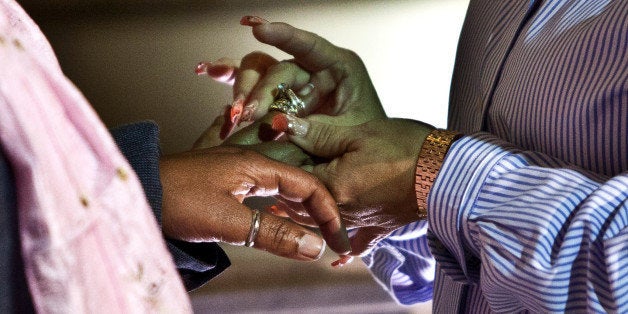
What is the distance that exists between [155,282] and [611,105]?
1.14 feet

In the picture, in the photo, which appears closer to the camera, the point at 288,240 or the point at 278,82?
the point at 288,240

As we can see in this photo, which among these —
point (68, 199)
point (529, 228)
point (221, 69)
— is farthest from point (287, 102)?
point (68, 199)

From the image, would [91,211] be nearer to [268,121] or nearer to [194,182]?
[194,182]

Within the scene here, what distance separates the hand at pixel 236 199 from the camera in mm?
560

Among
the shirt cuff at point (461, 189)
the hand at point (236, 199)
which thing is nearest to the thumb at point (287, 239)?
the hand at point (236, 199)

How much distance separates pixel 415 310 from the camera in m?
1.26

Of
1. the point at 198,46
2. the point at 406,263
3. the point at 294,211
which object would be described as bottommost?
the point at 406,263

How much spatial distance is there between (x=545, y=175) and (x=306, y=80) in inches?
15.1

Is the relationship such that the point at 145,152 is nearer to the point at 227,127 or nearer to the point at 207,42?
the point at 227,127

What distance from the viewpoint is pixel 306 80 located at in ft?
2.68

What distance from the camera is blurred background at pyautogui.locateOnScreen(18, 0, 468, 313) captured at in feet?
3.48

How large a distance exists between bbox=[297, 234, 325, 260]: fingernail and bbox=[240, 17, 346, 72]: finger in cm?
30

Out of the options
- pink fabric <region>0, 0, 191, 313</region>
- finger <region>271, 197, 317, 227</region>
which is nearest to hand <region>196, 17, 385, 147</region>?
finger <region>271, 197, 317, 227</region>

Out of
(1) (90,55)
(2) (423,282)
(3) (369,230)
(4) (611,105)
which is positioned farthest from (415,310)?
(4) (611,105)
